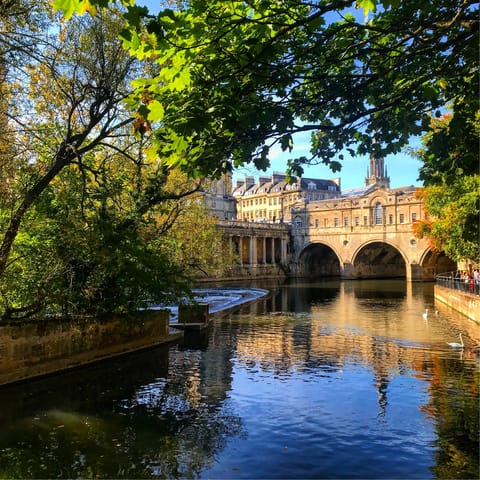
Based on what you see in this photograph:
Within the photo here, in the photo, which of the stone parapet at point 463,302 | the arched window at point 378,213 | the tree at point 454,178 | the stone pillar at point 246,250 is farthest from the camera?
the stone pillar at point 246,250

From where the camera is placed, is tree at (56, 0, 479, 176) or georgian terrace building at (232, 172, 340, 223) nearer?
tree at (56, 0, 479, 176)

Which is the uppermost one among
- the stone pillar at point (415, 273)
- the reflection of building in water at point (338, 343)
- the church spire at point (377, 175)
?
the church spire at point (377, 175)

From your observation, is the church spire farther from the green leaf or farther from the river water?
the green leaf

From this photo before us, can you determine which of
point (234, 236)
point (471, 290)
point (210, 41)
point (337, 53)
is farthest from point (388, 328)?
point (234, 236)

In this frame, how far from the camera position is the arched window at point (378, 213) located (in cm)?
7561

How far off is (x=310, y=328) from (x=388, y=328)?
3729 mm

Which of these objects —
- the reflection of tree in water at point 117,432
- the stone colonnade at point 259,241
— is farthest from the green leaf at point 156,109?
the stone colonnade at point 259,241

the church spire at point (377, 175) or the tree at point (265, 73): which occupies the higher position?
the church spire at point (377, 175)

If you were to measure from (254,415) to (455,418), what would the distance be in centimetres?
420

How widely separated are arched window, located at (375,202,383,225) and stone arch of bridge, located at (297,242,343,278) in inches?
414

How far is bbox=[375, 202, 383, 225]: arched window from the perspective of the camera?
7561cm

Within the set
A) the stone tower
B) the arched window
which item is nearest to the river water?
the arched window

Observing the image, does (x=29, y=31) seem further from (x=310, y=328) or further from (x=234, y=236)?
(x=234, y=236)

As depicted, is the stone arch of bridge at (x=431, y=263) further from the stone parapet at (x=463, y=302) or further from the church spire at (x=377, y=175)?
the church spire at (x=377, y=175)
